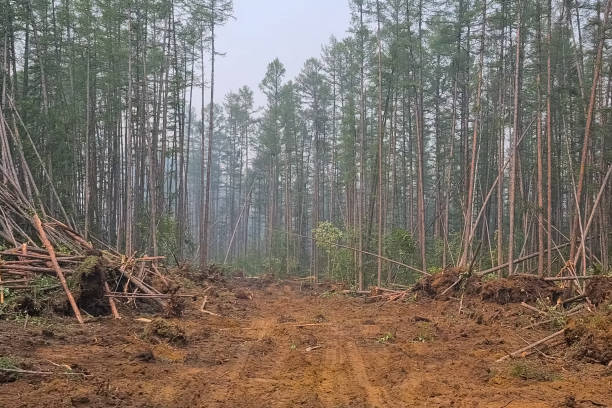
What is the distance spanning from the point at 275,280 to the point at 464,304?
15.0 m

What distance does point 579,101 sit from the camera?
Answer: 15.1 m

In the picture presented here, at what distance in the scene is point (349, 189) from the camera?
1153 inches

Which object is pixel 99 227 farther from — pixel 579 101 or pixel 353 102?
pixel 579 101

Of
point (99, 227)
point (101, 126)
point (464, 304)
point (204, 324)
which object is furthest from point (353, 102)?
point (204, 324)

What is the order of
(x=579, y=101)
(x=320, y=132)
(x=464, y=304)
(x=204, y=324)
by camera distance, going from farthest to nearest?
(x=320, y=132), (x=579, y=101), (x=464, y=304), (x=204, y=324)

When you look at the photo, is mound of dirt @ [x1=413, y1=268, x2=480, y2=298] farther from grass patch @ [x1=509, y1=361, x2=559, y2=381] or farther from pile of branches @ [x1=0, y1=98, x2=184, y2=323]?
pile of branches @ [x1=0, y1=98, x2=184, y2=323]

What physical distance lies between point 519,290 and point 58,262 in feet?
30.7

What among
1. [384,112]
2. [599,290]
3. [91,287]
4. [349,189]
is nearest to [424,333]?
[599,290]

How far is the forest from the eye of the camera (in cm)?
724

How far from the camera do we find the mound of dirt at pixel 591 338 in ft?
19.2

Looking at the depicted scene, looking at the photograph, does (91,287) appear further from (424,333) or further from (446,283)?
(446,283)

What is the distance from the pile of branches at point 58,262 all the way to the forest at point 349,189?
0.06m

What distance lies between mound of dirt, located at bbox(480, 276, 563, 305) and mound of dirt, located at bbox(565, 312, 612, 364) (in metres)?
3.63

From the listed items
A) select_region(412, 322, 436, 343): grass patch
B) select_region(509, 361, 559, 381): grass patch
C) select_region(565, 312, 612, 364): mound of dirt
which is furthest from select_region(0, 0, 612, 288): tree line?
select_region(509, 361, 559, 381): grass patch
